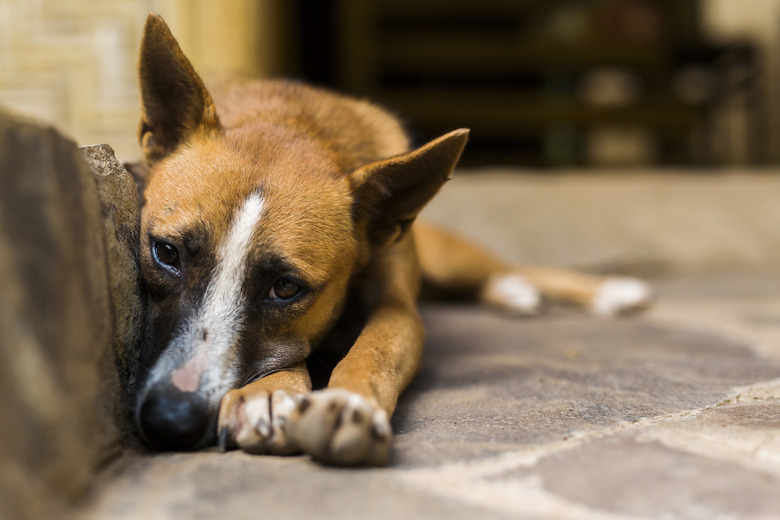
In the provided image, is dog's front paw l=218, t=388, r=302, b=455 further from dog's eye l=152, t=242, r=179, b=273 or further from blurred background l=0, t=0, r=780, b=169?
blurred background l=0, t=0, r=780, b=169

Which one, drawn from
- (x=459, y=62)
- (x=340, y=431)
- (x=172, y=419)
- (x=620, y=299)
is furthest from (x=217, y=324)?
(x=459, y=62)

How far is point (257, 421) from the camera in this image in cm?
149

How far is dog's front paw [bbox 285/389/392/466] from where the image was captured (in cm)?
133

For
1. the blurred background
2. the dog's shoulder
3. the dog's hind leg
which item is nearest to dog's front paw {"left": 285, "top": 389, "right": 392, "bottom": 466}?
the dog's shoulder

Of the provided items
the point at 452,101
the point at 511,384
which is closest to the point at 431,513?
the point at 511,384

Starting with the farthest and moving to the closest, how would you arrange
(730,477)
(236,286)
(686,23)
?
1. (686,23)
2. (236,286)
3. (730,477)

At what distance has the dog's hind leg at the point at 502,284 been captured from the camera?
12.3ft

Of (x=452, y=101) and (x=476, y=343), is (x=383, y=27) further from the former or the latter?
(x=476, y=343)

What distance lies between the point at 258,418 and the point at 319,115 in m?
1.41

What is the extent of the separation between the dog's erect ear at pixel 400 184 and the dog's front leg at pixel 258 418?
731 mm

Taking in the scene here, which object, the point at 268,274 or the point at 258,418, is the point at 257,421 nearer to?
the point at 258,418

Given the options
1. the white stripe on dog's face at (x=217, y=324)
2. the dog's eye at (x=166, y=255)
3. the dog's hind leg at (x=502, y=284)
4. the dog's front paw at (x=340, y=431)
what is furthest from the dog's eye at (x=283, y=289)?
the dog's hind leg at (x=502, y=284)

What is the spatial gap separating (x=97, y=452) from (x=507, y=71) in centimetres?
763

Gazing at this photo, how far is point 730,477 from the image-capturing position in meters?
1.25
